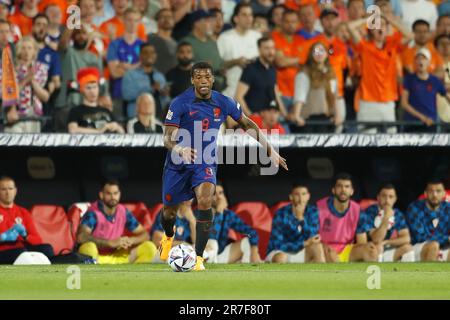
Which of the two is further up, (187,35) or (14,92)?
(187,35)

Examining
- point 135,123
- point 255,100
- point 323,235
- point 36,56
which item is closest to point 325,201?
point 323,235

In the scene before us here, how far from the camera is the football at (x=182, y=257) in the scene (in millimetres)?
12055

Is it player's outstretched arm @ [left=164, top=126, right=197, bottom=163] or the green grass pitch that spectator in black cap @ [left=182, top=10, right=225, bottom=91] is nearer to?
the green grass pitch

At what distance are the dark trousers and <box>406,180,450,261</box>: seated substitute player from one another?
4892mm

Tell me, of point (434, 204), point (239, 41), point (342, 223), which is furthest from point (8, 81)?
point (434, 204)

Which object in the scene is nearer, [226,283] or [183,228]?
A: [226,283]

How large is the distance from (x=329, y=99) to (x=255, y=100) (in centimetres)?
107

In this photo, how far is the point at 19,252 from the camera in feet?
49.4

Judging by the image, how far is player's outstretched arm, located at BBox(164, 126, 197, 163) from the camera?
468 inches

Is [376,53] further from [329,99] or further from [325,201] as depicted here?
[325,201]

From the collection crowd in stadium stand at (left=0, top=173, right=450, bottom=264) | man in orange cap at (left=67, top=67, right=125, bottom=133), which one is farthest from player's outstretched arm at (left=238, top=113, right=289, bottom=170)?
man in orange cap at (left=67, top=67, right=125, bottom=133)

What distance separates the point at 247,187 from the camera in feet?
59.0

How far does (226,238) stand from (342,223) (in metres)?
1.57

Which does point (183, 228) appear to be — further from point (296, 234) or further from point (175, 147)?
point (175, 147)
